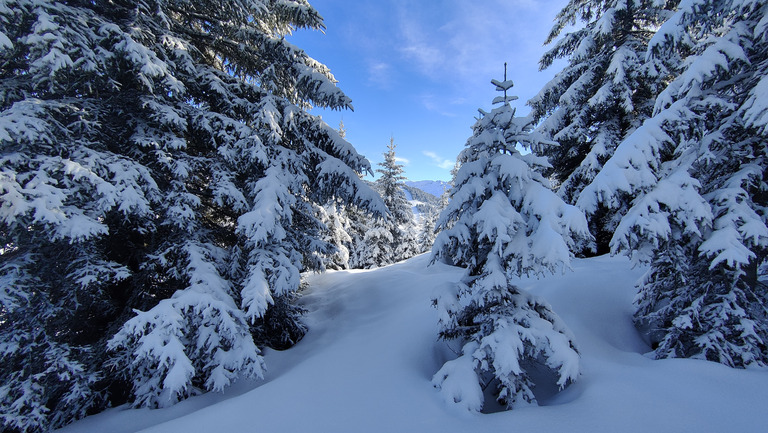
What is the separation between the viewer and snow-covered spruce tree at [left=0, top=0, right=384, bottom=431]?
3762 millimetres

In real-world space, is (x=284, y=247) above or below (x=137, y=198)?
below


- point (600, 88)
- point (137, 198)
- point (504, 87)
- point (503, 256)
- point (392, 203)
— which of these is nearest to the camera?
point (503, 256)

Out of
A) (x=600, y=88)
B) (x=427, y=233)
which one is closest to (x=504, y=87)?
(x=600, y=88)

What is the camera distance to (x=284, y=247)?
5.70 m

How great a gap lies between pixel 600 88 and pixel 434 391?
10.0 m

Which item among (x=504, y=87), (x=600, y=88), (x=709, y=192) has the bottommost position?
(x=709, y=192)

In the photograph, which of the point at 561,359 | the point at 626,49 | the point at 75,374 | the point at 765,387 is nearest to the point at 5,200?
the point at 75,374

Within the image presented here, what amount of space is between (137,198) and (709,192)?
845 cm

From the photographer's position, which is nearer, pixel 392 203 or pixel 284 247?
pixel 284 247

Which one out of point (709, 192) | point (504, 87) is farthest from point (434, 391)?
point (709, 192)

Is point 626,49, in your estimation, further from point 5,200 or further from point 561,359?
point 5,200

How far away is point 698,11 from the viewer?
4.18 m

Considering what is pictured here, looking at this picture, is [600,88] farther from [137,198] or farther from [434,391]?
[137,198]

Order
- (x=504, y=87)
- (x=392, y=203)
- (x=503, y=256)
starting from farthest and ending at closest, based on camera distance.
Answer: (x=392, y=203) → (x=504, y=87) → (x=503, y=256)
